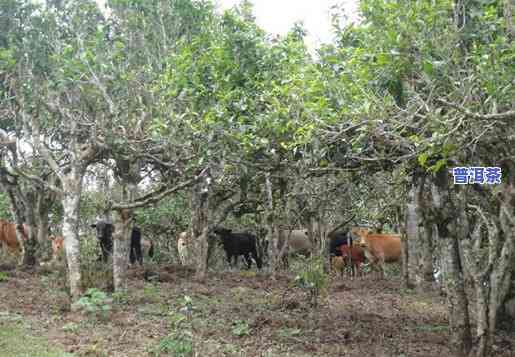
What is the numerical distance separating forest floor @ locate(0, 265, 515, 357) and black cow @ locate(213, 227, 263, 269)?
8308mm

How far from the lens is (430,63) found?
5.86 meters

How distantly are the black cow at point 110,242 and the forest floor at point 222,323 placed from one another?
3282 millimetres

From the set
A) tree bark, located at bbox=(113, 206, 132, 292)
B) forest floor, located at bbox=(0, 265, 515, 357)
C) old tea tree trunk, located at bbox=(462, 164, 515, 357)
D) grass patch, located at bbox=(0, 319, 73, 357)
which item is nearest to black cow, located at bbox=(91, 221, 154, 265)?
tree bark, located at bbox=(113, 206, 132, 292)

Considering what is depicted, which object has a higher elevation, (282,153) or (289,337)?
(282,153)

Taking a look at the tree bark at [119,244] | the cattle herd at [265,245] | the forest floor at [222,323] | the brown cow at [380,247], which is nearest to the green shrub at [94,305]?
the forest floor at [222,323]

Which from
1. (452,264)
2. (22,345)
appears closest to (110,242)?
(22,345)

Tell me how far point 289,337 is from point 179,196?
14820 mm

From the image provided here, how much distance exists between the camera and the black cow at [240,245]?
22.9 meters

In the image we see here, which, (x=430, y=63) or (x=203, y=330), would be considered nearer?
(x=430, y=63)

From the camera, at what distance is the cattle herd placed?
1977cm

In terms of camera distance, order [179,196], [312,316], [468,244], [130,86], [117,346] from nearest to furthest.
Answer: [468,244] → [117,346] → [312,316] → [130,86] → [179,196]

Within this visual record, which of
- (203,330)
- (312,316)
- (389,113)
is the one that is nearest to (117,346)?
(203,330)

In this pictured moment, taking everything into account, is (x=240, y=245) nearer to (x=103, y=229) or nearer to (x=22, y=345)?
(x=103, y=229)

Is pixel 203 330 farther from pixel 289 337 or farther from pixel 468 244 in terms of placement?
pixel 468 244
